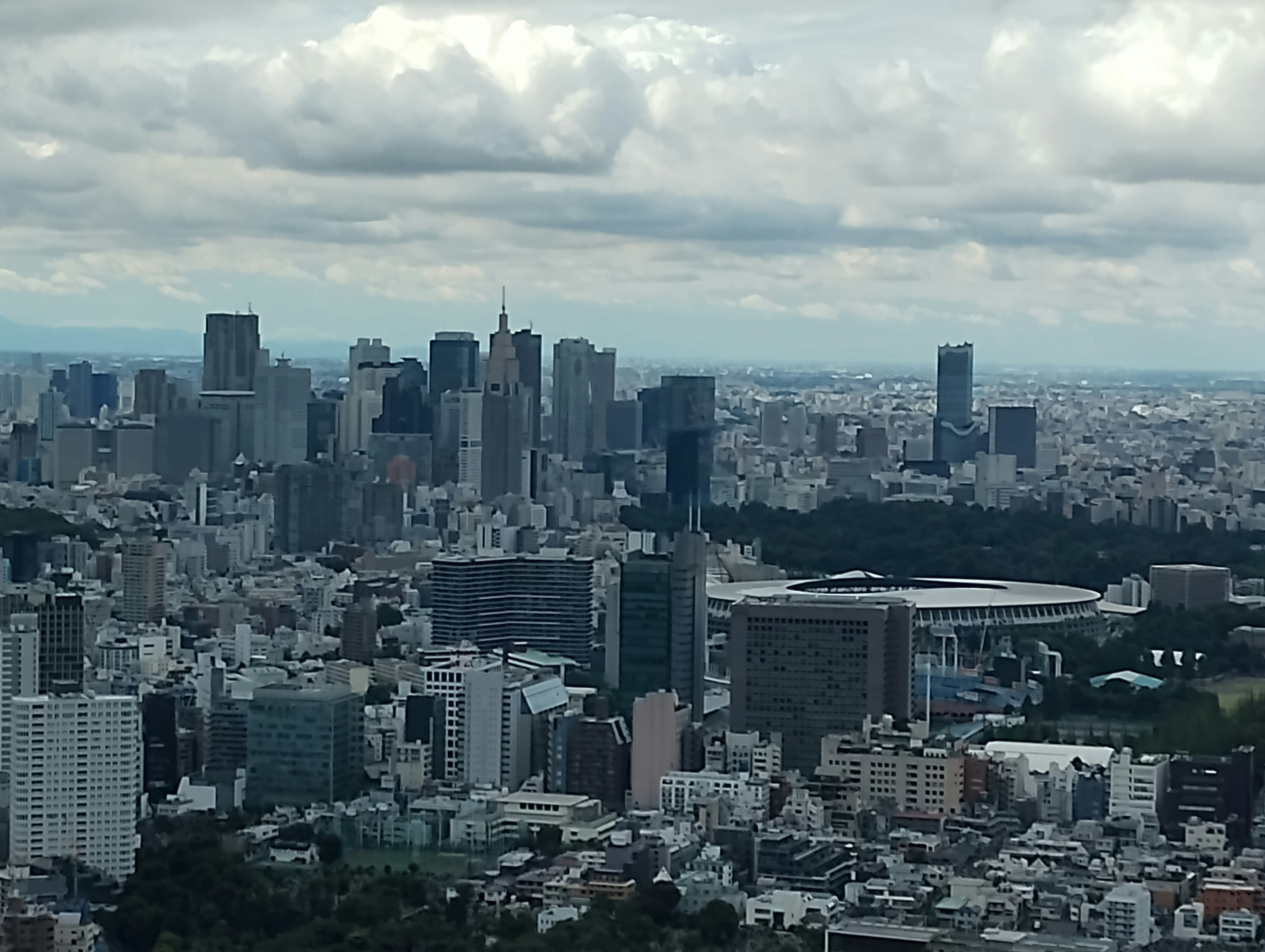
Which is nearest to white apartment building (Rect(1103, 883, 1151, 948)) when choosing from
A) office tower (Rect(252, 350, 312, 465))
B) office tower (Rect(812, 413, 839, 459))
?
office tower (Rect(252, 350, 312, 465))

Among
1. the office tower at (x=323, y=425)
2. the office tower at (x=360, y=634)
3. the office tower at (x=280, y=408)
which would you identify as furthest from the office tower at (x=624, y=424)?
the office tower at (x=360, y=634)

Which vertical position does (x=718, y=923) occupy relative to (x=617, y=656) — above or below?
below

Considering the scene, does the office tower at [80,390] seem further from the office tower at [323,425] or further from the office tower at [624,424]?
the office tower at [624,424]

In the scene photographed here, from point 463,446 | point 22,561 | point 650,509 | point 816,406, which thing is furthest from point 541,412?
point 22,561

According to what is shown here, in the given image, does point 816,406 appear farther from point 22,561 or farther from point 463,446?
point 22,561

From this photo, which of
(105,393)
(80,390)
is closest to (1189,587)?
(105,393)

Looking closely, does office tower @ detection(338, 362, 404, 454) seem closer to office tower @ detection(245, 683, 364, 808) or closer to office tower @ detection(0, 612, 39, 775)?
office tower @ detection(0, 612, 39, 775)

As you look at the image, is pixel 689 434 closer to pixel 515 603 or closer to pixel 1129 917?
pixel 515 603

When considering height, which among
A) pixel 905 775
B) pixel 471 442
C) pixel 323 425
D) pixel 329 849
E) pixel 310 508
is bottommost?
pixel 329 849
